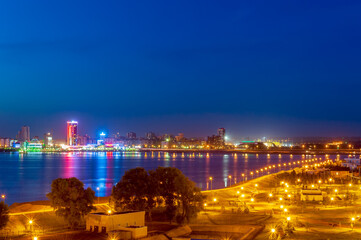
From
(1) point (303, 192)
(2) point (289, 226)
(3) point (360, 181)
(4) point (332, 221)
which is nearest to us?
(2) point (289, 226)

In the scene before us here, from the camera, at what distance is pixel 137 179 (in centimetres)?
1230

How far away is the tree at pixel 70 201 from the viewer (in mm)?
10578

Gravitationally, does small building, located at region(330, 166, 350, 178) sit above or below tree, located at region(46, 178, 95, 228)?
below

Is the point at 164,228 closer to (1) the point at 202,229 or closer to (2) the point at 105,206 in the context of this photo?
(1) the point at 202,229

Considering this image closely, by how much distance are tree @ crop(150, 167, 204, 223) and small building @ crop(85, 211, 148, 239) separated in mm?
1851

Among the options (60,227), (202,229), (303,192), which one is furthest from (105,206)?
(303,192)

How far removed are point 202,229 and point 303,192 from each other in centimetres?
647

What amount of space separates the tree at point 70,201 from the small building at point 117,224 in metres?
0.51

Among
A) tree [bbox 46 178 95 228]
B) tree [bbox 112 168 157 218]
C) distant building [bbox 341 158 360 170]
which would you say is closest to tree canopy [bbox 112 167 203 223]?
tree [bbox 112 168 157 218]

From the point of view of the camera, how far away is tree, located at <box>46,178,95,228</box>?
10.6m

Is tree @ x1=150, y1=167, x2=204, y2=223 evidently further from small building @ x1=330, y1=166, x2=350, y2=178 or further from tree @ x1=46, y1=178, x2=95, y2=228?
small building @ x1=330, y1=166, x2=350, y2=178

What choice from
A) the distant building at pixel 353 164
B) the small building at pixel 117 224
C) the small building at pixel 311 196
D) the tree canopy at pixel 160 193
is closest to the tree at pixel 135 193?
the tree canopy at pixel 160 193

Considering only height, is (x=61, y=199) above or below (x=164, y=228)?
above

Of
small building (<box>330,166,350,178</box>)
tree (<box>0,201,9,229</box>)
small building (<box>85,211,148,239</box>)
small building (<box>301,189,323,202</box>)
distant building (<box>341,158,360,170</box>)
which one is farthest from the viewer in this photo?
distant building (<box>341,158,360,170</box>)
